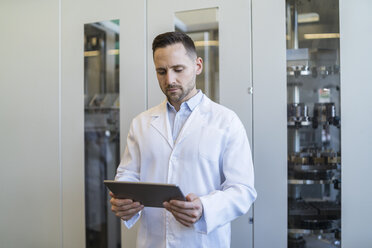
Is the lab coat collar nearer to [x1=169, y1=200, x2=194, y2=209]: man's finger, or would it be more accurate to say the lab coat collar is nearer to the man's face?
the man's face

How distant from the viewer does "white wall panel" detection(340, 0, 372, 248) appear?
1.77 m

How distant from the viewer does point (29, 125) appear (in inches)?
99.5

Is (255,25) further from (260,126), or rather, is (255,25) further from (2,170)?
(2,170)

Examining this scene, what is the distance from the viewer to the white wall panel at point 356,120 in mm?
1766

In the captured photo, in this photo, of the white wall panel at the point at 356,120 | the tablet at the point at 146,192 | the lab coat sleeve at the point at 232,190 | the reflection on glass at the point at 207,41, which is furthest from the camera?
the reflection on glass at the point at 207,41

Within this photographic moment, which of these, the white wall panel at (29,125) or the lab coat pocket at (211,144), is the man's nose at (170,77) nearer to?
the lab coat pocket at (211,144)

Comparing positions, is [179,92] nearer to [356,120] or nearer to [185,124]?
[185,124]

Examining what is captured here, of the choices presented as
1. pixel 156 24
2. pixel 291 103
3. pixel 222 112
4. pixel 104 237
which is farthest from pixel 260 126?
pixel 104 237

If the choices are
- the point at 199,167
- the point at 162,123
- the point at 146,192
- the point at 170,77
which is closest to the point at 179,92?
the point at 170,77

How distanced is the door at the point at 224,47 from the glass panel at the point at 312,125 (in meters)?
0.26

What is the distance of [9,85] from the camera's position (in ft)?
8.57

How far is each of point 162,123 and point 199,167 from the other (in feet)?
0.94

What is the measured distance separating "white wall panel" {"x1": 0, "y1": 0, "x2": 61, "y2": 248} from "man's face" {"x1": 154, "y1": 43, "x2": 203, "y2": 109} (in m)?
1.38

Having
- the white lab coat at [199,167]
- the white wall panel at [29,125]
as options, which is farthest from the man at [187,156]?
the white wall panel at [29,125]
